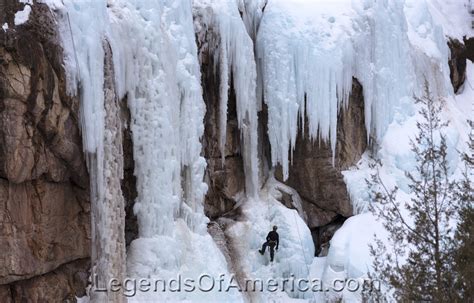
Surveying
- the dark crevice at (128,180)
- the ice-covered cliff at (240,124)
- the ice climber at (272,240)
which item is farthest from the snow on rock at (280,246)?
the dark crevice at (128,180)

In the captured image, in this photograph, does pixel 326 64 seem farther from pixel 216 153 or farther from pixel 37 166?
pixel 37 166

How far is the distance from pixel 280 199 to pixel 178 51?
14.8 feet

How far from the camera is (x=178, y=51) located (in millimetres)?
13461

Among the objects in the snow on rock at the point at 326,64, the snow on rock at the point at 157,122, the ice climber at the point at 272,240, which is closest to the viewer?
the snow on rock at the point at 157,122

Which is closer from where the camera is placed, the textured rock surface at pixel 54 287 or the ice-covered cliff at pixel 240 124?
the textured rock surface at pixel 54 287

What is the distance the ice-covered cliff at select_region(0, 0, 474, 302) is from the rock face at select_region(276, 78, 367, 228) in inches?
1.2

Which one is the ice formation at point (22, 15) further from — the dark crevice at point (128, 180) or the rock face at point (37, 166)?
the dark crevice at point (128, 180)

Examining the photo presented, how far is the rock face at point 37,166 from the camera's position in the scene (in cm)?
971

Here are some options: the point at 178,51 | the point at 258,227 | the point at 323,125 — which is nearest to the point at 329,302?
the point at 258,227

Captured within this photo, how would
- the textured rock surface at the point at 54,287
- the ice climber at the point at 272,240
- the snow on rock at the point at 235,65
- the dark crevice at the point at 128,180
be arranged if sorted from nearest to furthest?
the textured rock surface at the point at 54,287 → the dark crevice at the point at 128,180 → the snow on rock at the point at 235,65 → the ice climber at the point at 272,240

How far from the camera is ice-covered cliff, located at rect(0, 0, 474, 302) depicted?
1127cm

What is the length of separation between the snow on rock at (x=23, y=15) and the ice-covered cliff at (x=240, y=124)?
26mm

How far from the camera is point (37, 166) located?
33.4ft

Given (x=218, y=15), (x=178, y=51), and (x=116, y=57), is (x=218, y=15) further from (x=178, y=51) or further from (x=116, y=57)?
(x=116, y=57)
